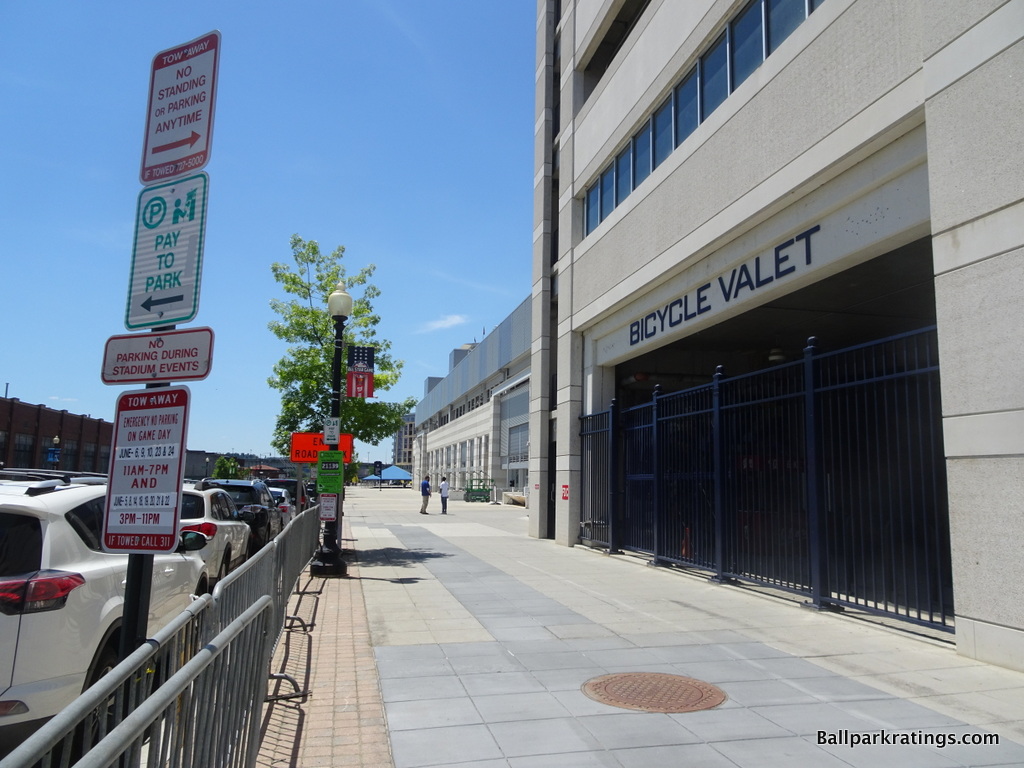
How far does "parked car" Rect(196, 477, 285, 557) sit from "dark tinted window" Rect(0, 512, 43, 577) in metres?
9.63

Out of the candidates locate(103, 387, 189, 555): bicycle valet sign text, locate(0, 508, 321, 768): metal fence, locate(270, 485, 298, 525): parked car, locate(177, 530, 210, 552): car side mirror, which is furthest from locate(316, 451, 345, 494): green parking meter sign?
locate(103, 387, 189, 555): bicycle valet sign text

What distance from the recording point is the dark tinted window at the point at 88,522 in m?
5.11

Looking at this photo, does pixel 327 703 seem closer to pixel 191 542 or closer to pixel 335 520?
pixel 191 542

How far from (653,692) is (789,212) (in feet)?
23.9

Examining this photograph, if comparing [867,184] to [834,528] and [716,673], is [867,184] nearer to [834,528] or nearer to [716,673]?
[834,528]

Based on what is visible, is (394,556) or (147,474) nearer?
(147,474)

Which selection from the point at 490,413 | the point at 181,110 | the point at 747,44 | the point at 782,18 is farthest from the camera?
the point at 490,413

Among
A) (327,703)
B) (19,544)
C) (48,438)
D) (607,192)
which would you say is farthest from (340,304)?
(48,438)

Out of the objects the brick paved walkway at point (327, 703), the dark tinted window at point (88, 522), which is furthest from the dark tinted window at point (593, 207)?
the dark tinted window at point (88, 522)

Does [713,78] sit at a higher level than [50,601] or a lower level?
higher

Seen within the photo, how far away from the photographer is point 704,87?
13.3 m

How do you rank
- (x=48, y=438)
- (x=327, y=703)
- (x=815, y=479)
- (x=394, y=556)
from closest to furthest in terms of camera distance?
(x=327, y=703), (x=815, y=479), (x=394, y=556), (x=48, y=438)

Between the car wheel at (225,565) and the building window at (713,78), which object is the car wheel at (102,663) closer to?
the car wheel at (225,565)

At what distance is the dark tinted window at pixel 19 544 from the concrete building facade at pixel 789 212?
7352 millimetres
